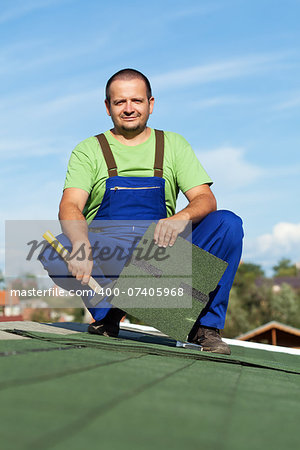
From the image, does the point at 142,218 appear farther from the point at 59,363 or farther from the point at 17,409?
the point at 17,409

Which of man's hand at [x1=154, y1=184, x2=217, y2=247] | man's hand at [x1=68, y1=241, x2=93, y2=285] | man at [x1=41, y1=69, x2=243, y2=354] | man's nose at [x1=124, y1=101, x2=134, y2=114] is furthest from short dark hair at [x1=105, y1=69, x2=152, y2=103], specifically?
man's hand at [x1=68, y1=241, x2=93, y2=285]

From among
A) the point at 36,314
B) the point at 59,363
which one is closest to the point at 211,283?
the point at 59,363

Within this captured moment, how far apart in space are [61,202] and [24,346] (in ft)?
3.73

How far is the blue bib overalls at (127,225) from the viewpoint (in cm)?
273

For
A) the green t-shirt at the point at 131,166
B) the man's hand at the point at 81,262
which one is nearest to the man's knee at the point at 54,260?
the man's hand at the point at 81,262

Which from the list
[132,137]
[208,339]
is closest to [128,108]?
[132,137]

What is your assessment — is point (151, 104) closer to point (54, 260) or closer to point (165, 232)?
point (165, 232)

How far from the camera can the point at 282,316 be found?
133 ft

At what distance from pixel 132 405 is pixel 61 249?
1.80m

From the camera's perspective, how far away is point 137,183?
9.62ft

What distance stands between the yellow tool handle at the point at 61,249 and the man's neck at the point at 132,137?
2.47 ft

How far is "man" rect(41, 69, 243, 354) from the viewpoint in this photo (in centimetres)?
273

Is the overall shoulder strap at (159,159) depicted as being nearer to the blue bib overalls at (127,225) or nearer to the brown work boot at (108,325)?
the blue bib overalls at (127,225)

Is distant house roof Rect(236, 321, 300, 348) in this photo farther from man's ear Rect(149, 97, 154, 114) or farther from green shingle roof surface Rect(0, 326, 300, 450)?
green shingle roof surface Rect(0, 326, 300, 450)
